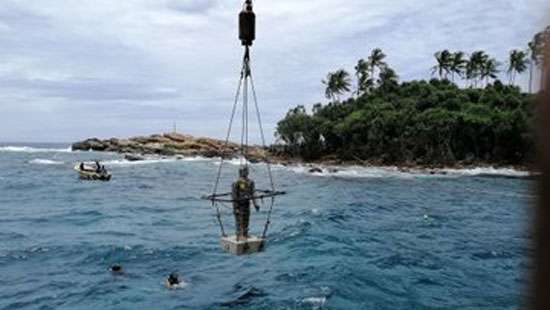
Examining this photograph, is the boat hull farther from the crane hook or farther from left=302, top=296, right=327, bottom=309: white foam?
the crane hook

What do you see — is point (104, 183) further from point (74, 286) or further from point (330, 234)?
point (74, 286)

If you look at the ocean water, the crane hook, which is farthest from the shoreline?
the crane hook

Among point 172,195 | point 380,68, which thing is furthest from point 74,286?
point 380,68

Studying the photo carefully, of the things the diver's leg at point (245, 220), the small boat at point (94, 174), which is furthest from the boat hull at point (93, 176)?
the diver's leg at point (245, 220)

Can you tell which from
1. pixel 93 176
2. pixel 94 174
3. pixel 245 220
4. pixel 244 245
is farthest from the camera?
pixel 93 176

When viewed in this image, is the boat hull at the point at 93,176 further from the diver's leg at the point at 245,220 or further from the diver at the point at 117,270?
the diver's leg at the point at 245,220

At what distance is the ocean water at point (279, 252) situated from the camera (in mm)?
20375

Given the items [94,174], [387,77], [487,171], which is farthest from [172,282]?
[387,77]

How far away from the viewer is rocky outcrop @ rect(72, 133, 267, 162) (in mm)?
142875

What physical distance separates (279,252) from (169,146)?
123m

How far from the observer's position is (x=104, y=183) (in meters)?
64.5

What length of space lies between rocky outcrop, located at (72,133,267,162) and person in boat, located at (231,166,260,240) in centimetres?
11825

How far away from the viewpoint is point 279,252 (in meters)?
28.7

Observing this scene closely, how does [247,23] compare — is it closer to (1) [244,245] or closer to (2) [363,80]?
(1) [244,245]
